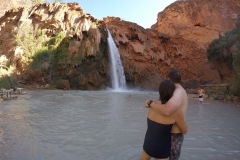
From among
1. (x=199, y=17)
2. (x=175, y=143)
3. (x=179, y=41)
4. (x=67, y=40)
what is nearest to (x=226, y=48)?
(x=179, y=41)

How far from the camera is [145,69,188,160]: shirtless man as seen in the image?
2479 millimetres

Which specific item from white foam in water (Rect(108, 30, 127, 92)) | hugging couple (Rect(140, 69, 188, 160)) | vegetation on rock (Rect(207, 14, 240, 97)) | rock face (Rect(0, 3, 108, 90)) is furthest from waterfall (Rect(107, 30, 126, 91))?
hugging couple (Rect(140, 69, 188, 160))

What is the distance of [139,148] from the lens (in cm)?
456

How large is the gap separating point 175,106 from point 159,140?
0.46 m

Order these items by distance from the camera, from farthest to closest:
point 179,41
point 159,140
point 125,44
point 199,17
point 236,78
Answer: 1. point 199,17
2. point 179,41
3. point 125,44
4. point 236,78
5. point 159,140

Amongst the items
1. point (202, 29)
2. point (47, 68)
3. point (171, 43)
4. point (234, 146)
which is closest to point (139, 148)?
point (234, 146)

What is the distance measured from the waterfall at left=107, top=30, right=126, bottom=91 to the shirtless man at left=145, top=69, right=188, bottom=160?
958 inches

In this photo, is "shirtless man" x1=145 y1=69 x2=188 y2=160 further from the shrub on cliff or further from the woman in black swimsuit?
the shrub on cliff

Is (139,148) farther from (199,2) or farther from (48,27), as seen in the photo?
(199,2)

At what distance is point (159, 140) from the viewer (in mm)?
2586

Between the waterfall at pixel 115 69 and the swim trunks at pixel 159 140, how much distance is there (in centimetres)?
2449

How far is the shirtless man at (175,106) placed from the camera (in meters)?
2.48

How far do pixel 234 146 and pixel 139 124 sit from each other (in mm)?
2724

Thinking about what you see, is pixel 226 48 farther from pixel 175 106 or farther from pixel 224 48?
pixel 175 106
